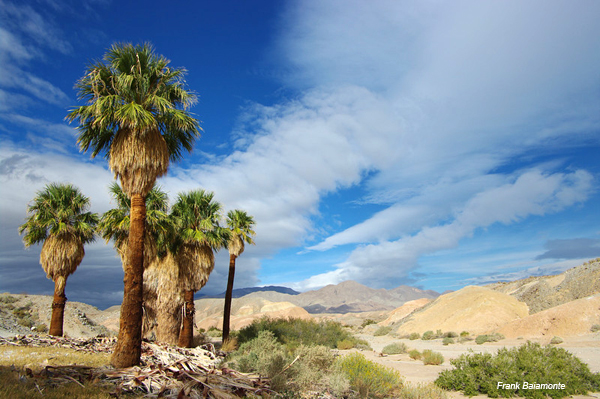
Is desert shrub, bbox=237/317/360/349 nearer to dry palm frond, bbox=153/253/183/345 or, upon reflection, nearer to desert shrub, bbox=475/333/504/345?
dry palm frond, bbox=153/253/183/345

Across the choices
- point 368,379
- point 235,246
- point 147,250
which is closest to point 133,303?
point 368,379

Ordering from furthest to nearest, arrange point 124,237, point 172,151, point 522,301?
point 522,301, point 124,237, point 172,151

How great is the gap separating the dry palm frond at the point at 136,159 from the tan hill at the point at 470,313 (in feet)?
113

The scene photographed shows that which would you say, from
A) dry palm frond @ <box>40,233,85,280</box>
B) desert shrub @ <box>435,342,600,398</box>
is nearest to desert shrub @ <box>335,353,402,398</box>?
desert shrub @ <box>435,342,600,398</box>

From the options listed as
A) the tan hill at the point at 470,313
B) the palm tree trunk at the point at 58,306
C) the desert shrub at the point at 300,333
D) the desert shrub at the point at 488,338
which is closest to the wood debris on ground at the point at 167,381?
the palm tree trunk at the point at 58,306

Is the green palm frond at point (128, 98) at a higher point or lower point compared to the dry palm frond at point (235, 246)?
higher

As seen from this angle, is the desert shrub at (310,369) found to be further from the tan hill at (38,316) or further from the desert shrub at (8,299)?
the desert shrub at (8,299)

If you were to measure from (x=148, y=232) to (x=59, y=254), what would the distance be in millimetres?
6203

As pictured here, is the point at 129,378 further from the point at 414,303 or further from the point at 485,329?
the point at 414,303

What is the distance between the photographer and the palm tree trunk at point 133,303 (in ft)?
34.7

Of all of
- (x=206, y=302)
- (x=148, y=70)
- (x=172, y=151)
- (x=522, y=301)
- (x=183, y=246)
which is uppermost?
(x=148, y=70)

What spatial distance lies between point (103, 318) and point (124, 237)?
183ft

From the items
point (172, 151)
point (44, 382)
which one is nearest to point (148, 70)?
point (172, 151)

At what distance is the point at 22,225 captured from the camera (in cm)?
2073
